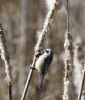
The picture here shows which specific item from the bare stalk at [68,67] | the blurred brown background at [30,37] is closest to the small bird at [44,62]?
the bare stalk at [68,67]

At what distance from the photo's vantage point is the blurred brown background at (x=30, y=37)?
2.37 m

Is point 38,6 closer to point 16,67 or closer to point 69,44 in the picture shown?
point 16,67

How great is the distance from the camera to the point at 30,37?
Result: 2852 millimetres

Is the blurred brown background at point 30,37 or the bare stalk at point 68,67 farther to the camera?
the blurred brown background at point 30,37

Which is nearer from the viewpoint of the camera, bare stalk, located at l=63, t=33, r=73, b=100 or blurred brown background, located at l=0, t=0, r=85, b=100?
bare stalk, located at l=63, t=33, r=73, b=100

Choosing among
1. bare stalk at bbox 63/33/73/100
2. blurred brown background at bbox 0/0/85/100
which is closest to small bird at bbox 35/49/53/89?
bare stalk at bbox 63/33/73/100

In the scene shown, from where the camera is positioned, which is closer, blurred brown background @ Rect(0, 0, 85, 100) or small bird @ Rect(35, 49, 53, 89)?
small bird @ Rect(35, 49, 53, 89)

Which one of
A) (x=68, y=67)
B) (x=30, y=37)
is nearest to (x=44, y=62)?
(x=68, y=67)

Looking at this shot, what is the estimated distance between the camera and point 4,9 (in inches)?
116

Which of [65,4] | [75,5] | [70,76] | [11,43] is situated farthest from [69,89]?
[75,5]

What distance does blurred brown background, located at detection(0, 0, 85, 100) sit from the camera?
237cm

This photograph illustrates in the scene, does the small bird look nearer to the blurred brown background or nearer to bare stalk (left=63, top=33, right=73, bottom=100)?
bare stalk (left=63, top=33, right=73, bottom=100)

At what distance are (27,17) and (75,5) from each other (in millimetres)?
446

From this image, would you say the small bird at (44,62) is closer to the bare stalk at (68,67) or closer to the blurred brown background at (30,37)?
the bare stalk at (68,67)
